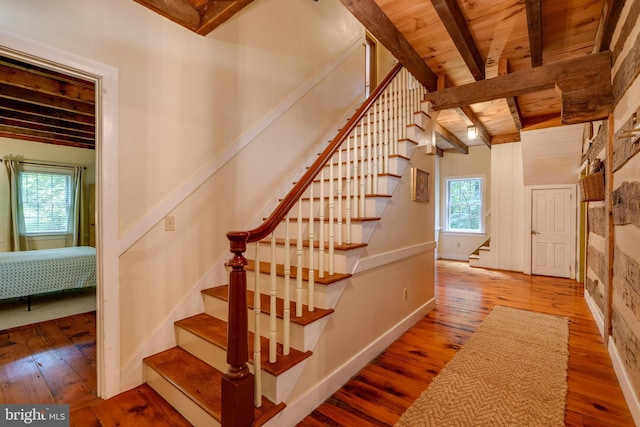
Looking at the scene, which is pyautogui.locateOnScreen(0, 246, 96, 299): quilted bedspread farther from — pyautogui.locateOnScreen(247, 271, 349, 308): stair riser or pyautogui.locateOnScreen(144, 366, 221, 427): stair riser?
pyautogui.locateOnScreen(247, 271, 349, 308): stair riser

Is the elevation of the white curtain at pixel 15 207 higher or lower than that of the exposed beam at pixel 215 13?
lower

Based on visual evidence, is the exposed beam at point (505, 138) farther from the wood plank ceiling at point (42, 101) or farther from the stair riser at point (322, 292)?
the wood plank ceiling at point (42, 101)

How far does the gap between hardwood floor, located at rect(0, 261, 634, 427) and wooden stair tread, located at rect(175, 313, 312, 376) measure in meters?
0.39

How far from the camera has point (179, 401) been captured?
5.56 feet

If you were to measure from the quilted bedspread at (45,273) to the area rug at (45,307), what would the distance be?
0.23 m

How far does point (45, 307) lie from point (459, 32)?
18.0 feet

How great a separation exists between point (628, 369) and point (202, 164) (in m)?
3.36

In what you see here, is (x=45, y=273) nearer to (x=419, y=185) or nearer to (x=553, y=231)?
(x=419, y=185)

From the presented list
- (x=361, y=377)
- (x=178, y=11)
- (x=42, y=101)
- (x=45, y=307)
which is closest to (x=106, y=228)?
(x=178, y=11)

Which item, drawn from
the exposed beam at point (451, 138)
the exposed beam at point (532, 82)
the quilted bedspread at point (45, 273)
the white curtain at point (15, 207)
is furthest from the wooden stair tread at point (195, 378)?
the exposed beam at point (451, 138)

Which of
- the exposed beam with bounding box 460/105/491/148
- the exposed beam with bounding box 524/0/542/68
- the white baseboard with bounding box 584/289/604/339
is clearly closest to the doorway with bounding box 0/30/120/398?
the exposed beam with bounding box 524/0/542/68

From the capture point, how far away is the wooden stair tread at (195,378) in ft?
4.84

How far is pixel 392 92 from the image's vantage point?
3.05 meters

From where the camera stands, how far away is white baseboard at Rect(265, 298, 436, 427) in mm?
1566
